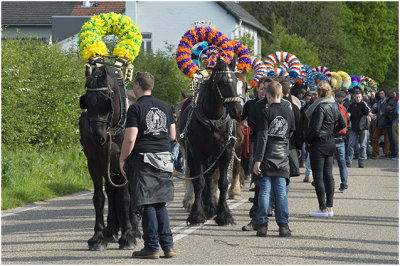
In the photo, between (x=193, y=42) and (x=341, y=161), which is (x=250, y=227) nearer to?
(x=193, y=42)

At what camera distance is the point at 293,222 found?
11.2m

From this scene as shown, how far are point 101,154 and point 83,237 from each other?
4.50ft

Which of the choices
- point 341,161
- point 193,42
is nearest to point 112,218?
point 193,42

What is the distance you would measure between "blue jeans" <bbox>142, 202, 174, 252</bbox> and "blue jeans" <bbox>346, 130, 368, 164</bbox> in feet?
44.4

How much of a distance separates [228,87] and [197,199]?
1.73 m

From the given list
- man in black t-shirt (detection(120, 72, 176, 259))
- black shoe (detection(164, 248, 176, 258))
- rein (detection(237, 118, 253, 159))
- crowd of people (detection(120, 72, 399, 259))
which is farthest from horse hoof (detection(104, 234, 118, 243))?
rein (detection(237, 118, 253, 159))

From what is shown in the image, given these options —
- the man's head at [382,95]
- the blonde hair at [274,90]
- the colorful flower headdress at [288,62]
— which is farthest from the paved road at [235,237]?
the man's head at [382,95]

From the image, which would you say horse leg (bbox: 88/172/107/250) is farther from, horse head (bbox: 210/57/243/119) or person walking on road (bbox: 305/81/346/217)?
person walking on road (bbox: 305/81/346/217)

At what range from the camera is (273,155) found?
9.95 metres

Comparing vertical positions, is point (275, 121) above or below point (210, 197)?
above

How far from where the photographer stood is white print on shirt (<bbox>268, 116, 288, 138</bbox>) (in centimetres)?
995

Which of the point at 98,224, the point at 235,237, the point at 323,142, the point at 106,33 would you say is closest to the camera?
the point at 98,224

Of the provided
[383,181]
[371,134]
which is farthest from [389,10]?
[383,181]

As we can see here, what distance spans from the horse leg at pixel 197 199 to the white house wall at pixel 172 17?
121 ft
